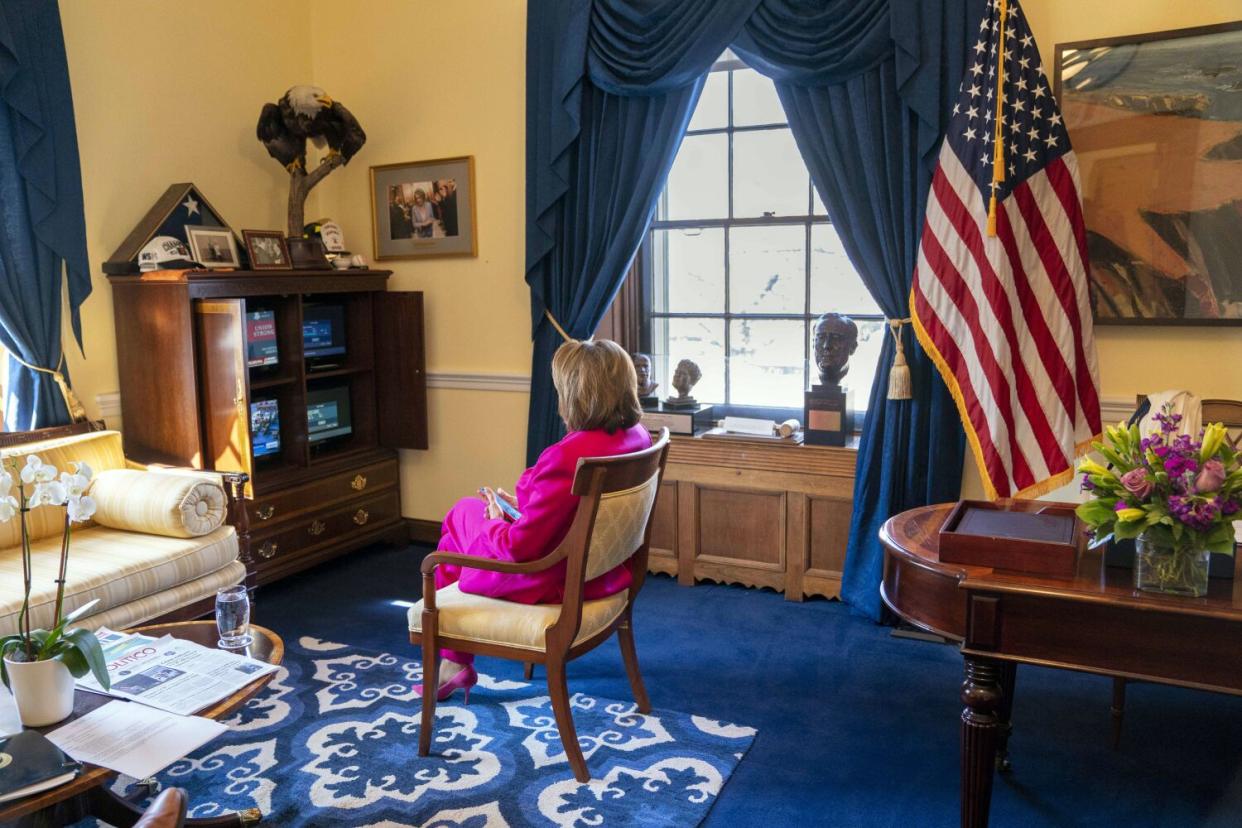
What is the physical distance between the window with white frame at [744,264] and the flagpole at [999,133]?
96 cm

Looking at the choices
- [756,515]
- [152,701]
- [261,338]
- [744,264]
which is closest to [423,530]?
[261,338]

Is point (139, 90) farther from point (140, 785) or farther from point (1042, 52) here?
point (1042, 52)

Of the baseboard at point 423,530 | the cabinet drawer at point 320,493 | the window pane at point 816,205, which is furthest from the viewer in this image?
the baseboard at point 423,530

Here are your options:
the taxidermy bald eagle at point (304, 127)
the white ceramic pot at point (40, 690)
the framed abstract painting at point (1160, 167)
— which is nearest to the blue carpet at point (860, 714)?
the framed abstract painting at point (1160, 167)

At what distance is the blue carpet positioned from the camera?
2.59m

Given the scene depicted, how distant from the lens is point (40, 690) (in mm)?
2061

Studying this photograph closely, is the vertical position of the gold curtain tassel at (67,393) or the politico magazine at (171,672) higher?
the gold curtain tassel at (67,393)

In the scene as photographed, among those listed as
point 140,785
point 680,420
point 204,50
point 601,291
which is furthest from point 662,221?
point 140,785

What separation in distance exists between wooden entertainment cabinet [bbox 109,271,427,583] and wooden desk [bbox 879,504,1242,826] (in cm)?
274

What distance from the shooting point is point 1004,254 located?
11.1 feet

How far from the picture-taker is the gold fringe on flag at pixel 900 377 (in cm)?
377

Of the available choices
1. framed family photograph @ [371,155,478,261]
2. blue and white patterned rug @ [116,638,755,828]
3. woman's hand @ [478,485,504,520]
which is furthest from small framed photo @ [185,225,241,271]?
blue and white patterned rug @ [116,638,755,828]

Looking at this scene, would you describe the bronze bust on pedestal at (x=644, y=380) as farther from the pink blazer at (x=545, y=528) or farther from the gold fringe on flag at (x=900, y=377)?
the pink blazer at (x=545, y=528)

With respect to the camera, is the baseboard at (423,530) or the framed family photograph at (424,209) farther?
the baseboard at (423,530)
